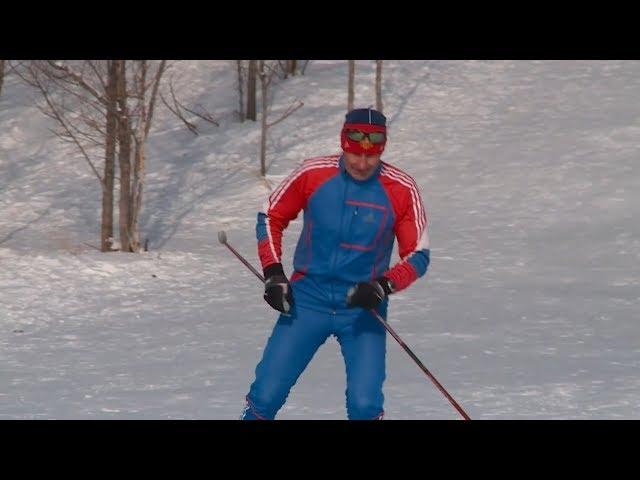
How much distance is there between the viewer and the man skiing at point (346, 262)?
469cm

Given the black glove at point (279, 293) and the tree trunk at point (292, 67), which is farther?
the tree trunk at point (292, 67)

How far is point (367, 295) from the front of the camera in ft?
15.0

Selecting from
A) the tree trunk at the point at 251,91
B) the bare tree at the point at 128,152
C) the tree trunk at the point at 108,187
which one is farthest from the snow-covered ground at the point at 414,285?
the bare tree at the point at 128,152

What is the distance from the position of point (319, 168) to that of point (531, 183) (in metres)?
11.9

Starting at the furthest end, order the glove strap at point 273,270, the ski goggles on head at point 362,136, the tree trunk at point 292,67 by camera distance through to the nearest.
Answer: the tree trunk at point 292,67
the glove strap at point 273,270
the ski goggles on head at point 362,136

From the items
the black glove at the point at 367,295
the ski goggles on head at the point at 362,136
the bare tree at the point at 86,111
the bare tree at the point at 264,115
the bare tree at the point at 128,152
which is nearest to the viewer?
the black glove at the point at 367,295

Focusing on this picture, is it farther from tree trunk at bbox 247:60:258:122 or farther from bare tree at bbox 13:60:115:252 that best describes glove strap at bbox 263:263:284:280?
tree trunk at bbox 247:60:258:122

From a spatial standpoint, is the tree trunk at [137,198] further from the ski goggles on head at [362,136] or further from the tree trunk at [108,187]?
the ski goggles on head at [362,136]

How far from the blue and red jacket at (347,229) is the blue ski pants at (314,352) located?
0.07 metres

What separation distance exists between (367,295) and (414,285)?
8.34 metres

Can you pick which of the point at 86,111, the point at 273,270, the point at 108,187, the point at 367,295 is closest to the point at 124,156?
the point at 108,187

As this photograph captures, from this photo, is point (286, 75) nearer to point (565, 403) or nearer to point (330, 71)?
point (330, 71)

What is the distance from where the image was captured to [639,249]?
44.8 feet

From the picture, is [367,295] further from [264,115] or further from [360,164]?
[264,115]
